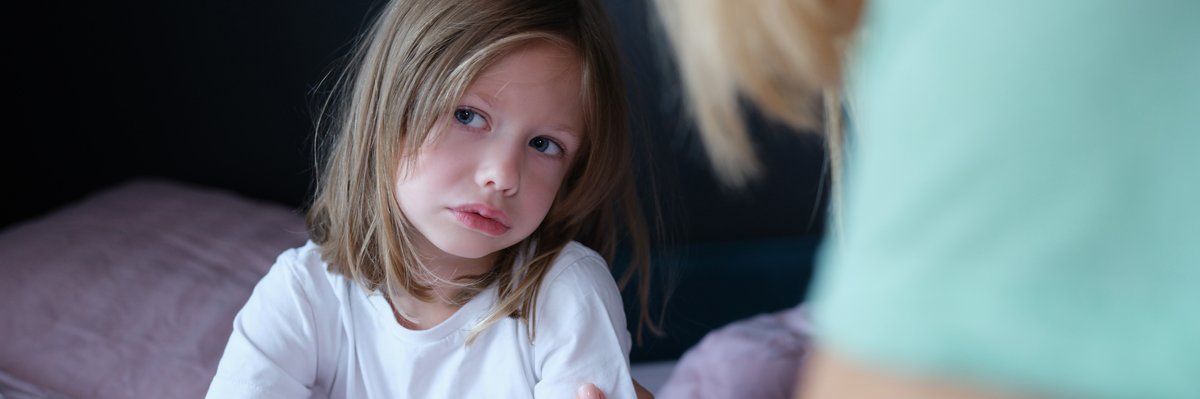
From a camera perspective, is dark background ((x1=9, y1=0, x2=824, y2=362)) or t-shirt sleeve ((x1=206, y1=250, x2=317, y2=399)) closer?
t-shirt sleeve ((x1=206, y1=250, x2=317, y2=399))

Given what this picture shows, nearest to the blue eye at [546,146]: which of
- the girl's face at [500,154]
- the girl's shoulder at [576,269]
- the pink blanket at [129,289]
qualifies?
the girl's face at [500,154]

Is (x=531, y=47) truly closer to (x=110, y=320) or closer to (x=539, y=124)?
(x=539, y=124)

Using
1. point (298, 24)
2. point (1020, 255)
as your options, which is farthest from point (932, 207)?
point (298, 24)

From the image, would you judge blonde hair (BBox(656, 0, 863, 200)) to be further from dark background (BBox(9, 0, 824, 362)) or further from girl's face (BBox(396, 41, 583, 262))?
dark background (BBox(9, 0, 824, 362))

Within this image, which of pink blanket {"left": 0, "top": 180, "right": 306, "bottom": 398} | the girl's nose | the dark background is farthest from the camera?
the dark background

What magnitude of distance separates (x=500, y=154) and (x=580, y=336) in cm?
18

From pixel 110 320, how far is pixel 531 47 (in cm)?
73

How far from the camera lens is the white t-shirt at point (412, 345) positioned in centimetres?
98

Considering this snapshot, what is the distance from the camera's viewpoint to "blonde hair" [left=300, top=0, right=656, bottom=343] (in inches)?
37.4

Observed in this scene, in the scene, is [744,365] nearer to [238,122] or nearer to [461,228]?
[461,228]

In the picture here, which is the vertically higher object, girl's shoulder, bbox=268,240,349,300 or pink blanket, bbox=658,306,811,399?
pink blanket, bbox=658,306,811,399

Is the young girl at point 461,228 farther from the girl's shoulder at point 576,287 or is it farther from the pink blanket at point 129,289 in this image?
the pink blanket at point 129,289

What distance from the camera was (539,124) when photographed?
929 mm

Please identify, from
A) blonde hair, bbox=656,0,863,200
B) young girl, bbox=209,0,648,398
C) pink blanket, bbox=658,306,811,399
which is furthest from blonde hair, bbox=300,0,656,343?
blonde hair, bbox=656,0,863,200
